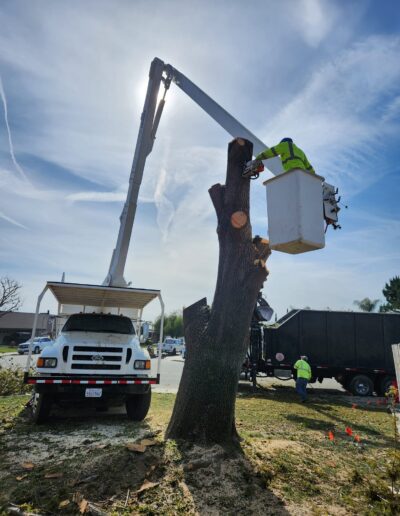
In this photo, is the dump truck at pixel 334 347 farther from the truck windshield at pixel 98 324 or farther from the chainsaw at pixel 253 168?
the chainsaw at pixel 253 168

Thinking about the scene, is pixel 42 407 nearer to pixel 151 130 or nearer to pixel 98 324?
pixel 98 324

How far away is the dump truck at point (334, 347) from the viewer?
514 inches

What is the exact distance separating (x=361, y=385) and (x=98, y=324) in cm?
1067

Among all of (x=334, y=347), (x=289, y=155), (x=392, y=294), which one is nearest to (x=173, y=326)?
(x=392, y=294)

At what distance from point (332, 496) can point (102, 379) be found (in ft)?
14.1

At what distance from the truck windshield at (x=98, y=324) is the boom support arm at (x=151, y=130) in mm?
2031

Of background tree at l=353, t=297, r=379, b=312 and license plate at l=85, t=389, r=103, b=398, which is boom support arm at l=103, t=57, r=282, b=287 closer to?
license plate at l=85, t=389, r=103, b=398

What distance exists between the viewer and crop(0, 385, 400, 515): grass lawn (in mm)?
3350

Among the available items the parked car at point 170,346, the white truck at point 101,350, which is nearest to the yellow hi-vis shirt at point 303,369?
the white truck at point 101,350

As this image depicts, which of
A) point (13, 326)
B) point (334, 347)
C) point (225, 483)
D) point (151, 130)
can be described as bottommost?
point (225, 483)

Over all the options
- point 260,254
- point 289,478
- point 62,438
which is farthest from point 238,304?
point 62,438

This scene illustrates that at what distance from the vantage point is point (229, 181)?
5559 millimetres

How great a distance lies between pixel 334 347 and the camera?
13.4 metres

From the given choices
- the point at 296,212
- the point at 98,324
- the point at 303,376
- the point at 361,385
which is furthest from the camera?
the point at 361,385
